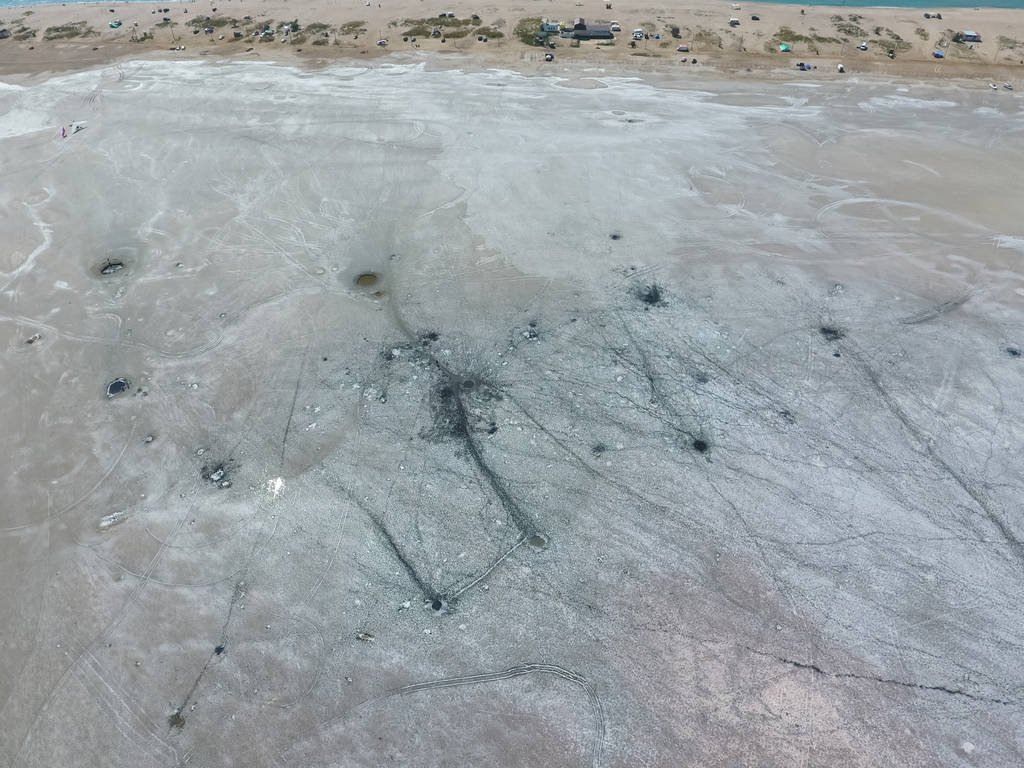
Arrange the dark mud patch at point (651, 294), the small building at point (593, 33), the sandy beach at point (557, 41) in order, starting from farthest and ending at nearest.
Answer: the small building at point (593, 33) → the sandy beach at point (557, 41) → the dark mud patch at point (651, 294)

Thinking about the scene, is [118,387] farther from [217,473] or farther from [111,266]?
[111,266]

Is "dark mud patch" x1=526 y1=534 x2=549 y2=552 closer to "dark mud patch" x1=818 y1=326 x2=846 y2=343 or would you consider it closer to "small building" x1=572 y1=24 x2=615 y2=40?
"dark mud patch" x1=818 y1=326 x2=846 y2=343

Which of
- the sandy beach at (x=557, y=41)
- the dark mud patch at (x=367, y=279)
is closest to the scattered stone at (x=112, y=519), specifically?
the dark mud patch at (x=367, y=279)

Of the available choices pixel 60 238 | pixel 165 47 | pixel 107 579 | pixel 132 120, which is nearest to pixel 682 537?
pixel 107 579

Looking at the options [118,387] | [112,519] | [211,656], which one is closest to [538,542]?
[211,656]

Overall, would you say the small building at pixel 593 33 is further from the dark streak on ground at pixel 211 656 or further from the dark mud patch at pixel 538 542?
the dark streak on ground at pixel 211 656

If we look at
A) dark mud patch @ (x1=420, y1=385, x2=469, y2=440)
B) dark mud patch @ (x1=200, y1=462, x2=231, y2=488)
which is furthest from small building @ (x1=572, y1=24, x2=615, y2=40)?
dark mud patch @ (x1=200, y1=462, x2=231, y2=488)

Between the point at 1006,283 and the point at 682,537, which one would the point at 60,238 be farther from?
the point at 1006,283
